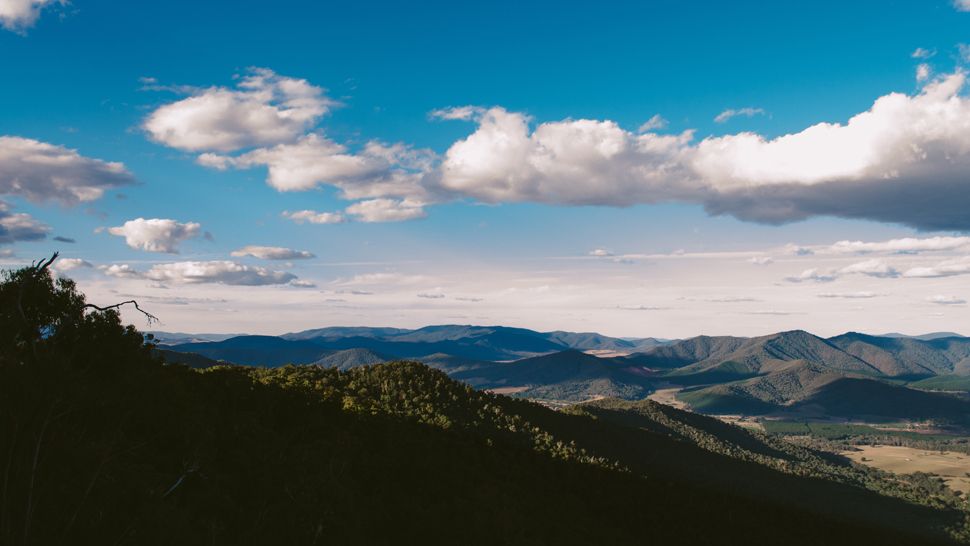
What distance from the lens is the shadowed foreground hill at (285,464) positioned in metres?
30.8

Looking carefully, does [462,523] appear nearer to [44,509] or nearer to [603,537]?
[603,537]

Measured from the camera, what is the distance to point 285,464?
62656mm

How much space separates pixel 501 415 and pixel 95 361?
15570 cm

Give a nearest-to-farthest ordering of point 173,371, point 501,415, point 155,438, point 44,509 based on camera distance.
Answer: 1. point 44,509
2. point 155,438
3. point 173,371
4. point 501,415

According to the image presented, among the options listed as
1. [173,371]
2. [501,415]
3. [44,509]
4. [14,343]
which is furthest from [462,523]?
[501,415]

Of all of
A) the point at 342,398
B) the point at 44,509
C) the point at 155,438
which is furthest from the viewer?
the point at 342,398

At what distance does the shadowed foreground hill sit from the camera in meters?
30.8

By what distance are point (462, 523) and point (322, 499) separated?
39.6m

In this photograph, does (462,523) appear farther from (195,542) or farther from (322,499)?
(195,542)

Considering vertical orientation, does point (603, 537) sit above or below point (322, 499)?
below

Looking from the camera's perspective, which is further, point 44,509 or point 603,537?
point 603,537

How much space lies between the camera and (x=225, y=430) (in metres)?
74.1

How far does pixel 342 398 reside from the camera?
132m

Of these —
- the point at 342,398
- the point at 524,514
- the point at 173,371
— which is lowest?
the point at 524,514
